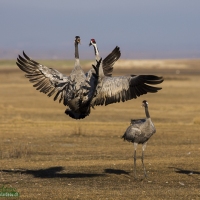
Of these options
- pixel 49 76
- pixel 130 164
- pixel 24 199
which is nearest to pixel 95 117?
pixel 130 164

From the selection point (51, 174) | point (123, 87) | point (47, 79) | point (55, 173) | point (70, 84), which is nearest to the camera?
point (123, 87)

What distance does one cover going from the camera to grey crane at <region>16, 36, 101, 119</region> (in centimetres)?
1117

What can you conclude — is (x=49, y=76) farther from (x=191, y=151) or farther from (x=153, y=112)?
(x=153, y=112)

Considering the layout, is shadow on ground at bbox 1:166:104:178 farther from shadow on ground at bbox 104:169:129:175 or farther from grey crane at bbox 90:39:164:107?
grey crane at bbox 90:39:164:107

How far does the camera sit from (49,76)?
39.7ft

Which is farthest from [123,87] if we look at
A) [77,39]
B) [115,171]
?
[115,171]

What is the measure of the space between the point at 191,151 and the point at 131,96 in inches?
245

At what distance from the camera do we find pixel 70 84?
11445mm

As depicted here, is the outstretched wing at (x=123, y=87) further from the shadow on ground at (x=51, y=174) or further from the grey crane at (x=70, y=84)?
the shadow on ground at (x=51, y=174)

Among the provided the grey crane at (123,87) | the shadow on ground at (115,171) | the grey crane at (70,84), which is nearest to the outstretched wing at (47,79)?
the grey crane at (70,84)

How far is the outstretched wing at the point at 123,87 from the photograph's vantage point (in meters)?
11.2

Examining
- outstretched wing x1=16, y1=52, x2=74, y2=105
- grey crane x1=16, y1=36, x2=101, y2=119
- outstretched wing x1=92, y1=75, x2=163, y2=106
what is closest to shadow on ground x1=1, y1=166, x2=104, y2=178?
grey crane x1=16, y1=36, x2=101, y2=119

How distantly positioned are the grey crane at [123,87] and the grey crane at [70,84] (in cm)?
18

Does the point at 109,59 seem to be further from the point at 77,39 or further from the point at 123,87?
the point at 123,87
